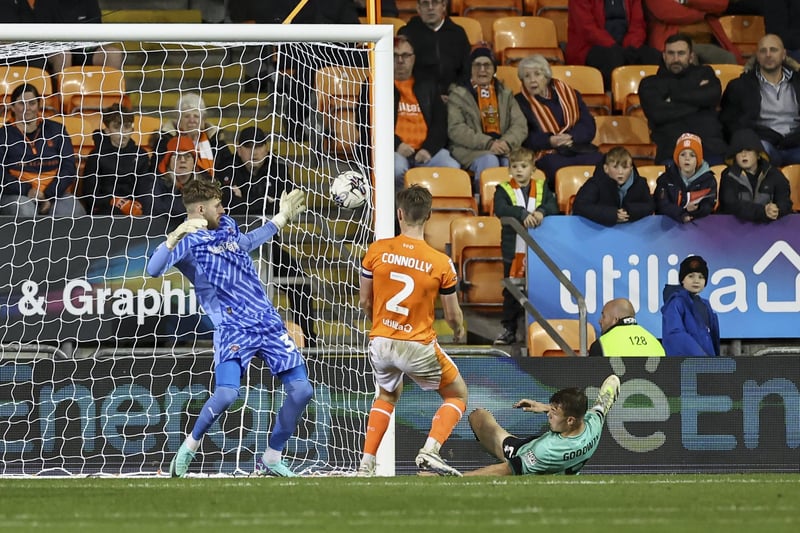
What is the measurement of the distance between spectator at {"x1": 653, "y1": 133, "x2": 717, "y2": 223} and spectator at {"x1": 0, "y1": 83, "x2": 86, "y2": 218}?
449cm

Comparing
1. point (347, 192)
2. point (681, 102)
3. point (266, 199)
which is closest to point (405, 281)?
point (347, 192)

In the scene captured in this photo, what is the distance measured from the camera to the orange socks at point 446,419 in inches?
320

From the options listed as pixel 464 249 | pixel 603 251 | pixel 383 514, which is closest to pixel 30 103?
pixel 464 249

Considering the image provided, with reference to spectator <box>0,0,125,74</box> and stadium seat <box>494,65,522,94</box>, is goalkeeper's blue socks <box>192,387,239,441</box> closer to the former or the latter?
spectator <box>0,0,125,74</box>

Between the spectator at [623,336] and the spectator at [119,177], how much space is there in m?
3.34

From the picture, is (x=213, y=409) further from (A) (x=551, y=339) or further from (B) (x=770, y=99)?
(B) (x=770, y=99)

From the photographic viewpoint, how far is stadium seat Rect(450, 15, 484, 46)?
13586 millimetres

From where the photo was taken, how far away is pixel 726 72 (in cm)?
1361

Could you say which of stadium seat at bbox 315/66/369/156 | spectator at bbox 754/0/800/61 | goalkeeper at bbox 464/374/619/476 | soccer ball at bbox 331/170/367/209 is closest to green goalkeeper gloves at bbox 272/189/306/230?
soccer ball at bbox 331/170/367/209

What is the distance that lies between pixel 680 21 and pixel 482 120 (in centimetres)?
300

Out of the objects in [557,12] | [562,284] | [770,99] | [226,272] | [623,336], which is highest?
[557,12]

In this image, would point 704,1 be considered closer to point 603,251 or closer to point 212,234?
point 603,251

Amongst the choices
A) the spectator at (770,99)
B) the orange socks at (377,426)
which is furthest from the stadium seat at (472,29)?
the orange socks at (377,426)

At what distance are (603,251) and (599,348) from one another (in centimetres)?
109
